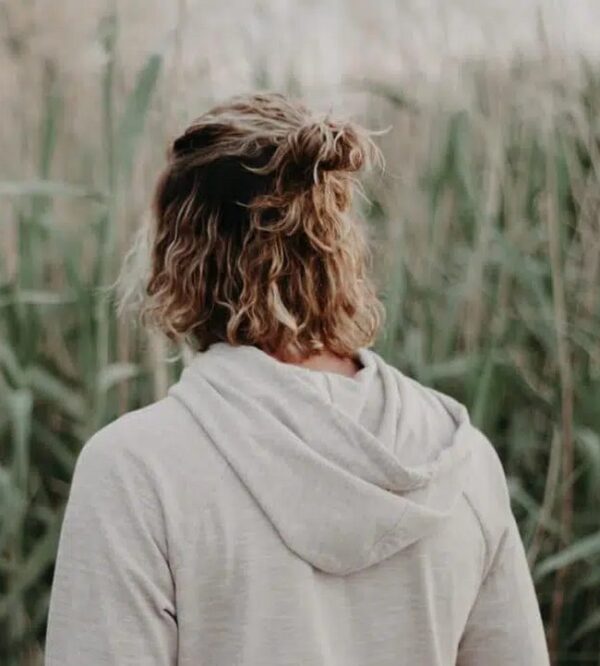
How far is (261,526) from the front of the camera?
41.0 inches

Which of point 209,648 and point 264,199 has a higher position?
point 264,199

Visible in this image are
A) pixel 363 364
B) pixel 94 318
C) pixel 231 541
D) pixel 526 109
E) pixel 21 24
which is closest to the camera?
pixel 231 541

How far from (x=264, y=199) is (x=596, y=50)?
5.53 feet

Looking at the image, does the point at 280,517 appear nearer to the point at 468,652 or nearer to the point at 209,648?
the point at 209,648

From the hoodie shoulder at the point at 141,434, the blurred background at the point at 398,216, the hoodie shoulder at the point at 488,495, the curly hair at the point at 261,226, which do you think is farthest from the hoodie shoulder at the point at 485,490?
the blurred background at the point at 398,216

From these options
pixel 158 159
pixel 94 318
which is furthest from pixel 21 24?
pixel 94 318

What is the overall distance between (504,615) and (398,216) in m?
1.22

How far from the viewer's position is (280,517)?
104 centimetres

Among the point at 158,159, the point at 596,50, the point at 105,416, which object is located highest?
the point at 596,50

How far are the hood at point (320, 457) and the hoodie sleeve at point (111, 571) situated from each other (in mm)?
72

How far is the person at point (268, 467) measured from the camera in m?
1.03

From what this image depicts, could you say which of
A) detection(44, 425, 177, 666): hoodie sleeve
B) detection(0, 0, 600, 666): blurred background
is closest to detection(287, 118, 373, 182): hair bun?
detection(44, 425, 177, 666): hoodie sleeve

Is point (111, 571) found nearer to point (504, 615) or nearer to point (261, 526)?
point (261, 526)

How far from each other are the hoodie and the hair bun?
148 millimetres
